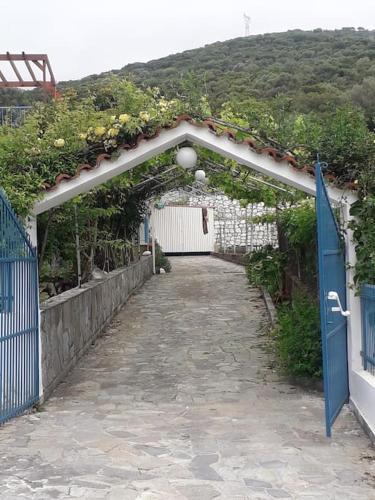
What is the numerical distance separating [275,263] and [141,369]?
5.59 metres

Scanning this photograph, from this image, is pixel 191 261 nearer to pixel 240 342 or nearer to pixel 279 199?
pixel 279 199

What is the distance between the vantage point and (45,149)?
7.24 m

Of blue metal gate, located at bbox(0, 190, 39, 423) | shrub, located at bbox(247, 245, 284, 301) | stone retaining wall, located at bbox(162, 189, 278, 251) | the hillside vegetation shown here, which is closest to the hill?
the hillside vegetation

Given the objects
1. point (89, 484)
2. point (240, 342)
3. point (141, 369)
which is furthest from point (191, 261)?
point (89, 484)

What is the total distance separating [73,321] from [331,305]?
4612 millimetres

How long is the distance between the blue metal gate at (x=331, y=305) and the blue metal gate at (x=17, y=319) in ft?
9.86

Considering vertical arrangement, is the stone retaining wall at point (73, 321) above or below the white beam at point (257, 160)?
below

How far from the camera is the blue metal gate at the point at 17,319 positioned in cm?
614

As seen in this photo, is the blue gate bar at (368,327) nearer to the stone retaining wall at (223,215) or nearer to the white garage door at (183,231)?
the stone retaining wall at (223,215)

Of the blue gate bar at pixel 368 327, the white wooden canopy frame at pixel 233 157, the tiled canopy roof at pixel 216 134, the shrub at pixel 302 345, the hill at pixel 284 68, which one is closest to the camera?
the blue gate bar at pixel 368 327

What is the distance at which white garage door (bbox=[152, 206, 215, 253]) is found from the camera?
109 feet

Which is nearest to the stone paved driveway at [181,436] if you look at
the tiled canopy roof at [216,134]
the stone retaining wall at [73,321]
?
the stone retaining wall at [73,321]

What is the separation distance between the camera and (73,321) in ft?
30.8

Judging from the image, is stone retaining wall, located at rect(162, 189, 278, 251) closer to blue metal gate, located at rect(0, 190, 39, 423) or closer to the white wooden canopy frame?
the white wooden canopy frame
